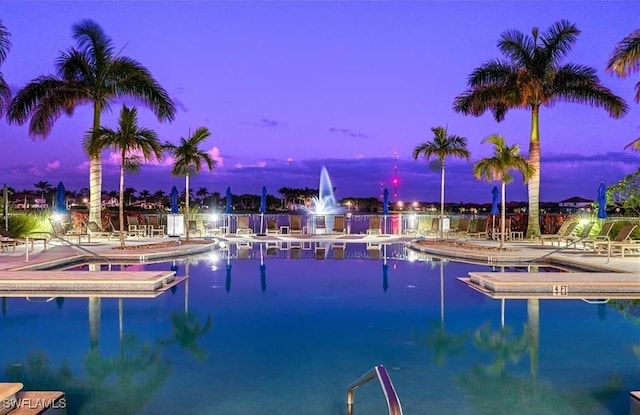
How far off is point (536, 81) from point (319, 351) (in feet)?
52.0

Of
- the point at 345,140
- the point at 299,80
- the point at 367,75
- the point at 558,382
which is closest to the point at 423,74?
the point at 367,75

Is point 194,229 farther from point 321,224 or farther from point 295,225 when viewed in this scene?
point 321,224

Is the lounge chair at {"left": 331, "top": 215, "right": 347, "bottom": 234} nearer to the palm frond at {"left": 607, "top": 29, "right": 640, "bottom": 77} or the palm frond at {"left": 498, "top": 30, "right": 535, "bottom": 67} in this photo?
the palm frond at {"left": 498, "top": 30, "right": 535, "bottom": 67}

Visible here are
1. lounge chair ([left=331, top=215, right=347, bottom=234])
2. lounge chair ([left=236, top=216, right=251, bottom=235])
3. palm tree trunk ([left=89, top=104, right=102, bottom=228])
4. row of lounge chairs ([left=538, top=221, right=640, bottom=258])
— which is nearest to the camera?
row of lounge chairs ([left=538, top=221, right=640, bottom=258])

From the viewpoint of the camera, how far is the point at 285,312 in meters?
8.83

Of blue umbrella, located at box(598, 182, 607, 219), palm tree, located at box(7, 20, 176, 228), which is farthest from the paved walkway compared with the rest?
palm tree, located at box(7, 20, 176, 228)

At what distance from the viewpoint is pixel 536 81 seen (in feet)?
63.3

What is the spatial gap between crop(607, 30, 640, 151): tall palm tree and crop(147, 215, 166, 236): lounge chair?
1696 centimetres

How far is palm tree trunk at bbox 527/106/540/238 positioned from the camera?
20.4 meters

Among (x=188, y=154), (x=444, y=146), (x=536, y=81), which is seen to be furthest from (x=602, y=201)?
(x=188, y=154)

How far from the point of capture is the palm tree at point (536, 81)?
1942 cm

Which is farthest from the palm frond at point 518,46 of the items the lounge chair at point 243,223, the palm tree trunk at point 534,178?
the lounge chair at point 243,223

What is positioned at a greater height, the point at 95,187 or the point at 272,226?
the point at 95,187

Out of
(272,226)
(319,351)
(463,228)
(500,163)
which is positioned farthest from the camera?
(272,226)
